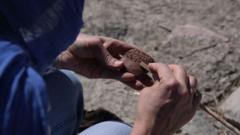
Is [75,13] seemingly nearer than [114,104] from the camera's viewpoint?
Yes

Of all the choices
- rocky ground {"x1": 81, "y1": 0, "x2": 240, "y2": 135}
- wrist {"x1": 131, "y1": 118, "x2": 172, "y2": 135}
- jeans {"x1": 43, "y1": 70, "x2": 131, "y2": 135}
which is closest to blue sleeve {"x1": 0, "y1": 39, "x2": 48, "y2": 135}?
wrist {"x1": 131, "y1": 118, "x2": 172, "y2": 135}

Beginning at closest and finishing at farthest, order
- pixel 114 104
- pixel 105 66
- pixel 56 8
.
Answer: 1. pixel 56 8
2. pixel 105 66
3. pixel 114 104

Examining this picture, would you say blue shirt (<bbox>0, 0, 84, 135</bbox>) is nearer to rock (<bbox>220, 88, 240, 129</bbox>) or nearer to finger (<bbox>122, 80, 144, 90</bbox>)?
finger (<bbox>122, 80, 144, 90</bbox>)

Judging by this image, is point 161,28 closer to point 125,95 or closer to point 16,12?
point 125,95

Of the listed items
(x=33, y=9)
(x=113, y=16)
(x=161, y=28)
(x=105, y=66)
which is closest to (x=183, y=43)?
(x=161, y=28)

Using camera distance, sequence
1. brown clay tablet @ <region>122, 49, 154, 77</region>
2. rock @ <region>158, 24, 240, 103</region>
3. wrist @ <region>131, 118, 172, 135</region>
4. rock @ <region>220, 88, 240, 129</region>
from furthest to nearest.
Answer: rock @ <region>158, 24, 240, 103</region> < rock @ <region>220, 88, 240, 129</region> < brown clay tablet @ <region>122, 49, 154, 77</region> < wrist @ <region>131, 118, 172, 135</region>

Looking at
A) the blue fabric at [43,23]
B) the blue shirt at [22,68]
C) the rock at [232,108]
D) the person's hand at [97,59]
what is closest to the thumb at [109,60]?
the person's hand at [97,59]

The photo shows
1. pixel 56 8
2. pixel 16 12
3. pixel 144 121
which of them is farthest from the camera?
pixel 144 121
